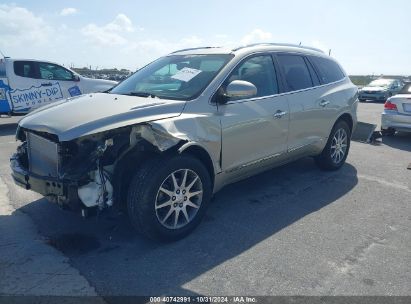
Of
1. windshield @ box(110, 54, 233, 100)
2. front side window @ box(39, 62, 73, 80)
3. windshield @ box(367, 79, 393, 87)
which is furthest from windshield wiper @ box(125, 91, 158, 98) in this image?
windshield @ box(367, 79, 393, 87)

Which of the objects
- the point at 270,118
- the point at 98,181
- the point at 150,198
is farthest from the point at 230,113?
the point at 98,181

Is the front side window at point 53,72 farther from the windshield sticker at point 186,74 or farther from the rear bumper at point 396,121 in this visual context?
the rear bumper at point 396,121

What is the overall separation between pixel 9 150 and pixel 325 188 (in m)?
5.86

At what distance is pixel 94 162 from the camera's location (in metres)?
3.08

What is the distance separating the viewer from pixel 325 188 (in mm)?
5012

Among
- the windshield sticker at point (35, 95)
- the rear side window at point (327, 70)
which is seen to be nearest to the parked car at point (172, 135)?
the rear side window at point (327, 70)

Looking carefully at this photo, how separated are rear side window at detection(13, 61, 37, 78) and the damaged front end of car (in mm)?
7361

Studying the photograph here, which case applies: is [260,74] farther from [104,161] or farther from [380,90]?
[380,90]

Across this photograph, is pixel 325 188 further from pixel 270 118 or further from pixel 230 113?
pixel 230 113

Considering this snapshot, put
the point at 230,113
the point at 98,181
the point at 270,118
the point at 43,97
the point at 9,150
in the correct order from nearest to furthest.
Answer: the point at 98,181 → the point at 230,113 → the point at 270,118 → the point at 9,150 → the point at 43,97

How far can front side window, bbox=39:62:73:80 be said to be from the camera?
10125mm

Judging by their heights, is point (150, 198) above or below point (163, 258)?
above

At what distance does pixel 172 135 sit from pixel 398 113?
738 cm

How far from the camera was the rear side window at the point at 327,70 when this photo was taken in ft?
17.5
